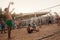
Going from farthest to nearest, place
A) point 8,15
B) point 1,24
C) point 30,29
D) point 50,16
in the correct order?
1. point 50,16
2. point 1,24
3. point 30,29
4. point 8,15

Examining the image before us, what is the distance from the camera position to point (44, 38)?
7.71m

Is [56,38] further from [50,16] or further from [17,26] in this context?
[50,16]

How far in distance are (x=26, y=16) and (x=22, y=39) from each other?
14.3m

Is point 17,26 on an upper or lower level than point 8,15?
lower

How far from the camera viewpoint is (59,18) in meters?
13.8

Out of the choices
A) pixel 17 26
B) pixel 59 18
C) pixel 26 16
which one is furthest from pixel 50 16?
pixel 59 18

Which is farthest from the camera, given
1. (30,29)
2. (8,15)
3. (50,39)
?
(30,29)

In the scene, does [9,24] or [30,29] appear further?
[30,29]

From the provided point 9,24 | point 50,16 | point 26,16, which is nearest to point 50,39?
point 9,24

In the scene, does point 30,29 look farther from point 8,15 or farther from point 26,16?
point 26,16

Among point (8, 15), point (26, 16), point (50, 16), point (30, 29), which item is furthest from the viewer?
point (26, 16)

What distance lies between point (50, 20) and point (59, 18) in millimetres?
6870

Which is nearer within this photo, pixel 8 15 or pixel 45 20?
pixel 8 15

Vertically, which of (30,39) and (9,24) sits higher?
(9,24)
